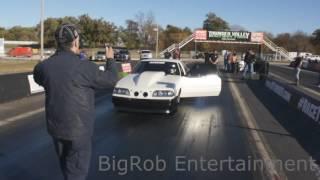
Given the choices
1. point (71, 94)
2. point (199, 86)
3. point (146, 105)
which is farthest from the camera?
point (199, 86)

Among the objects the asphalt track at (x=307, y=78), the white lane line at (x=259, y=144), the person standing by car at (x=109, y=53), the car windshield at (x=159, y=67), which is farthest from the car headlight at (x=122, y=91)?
the asphalt track at (x=307, y=78)

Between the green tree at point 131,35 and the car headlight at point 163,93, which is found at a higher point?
the green tree at point 131,35

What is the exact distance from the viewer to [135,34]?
11681cm

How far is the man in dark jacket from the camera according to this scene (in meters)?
4.39

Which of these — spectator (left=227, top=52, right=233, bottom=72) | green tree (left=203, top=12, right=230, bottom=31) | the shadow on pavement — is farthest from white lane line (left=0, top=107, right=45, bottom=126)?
green tree (left=203, top=12, right=230, bottom=31)

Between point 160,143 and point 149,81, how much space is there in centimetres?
383

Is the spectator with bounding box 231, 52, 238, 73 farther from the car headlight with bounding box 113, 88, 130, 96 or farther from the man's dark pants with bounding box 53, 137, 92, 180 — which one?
the man's dark pants with bounding box 53, 137, 92, 180

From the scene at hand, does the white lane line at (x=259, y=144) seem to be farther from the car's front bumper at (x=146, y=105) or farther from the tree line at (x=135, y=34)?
the tree line at (x=135, y=34)

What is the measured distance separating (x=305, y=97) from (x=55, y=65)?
373 inches

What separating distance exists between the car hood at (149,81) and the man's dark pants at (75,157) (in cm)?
797

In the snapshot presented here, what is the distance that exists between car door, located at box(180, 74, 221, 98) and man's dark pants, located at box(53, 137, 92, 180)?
949 cm

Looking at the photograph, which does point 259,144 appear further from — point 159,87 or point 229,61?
point 229,61

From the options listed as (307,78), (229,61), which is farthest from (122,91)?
(229,61)

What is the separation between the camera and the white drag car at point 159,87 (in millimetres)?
12383
